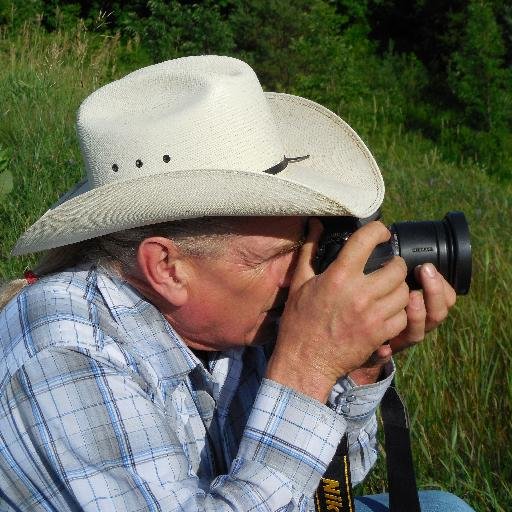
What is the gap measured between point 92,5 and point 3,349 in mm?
10971

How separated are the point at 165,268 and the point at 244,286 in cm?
14

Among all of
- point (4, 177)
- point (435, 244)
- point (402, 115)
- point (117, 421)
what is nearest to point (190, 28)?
point (402, 115)

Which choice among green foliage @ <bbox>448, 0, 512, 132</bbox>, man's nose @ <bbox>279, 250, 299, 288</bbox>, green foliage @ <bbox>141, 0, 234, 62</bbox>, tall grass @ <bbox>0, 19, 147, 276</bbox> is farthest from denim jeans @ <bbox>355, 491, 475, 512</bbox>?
green foliage @ <bbox>448, 0, 512, 132</bbox>

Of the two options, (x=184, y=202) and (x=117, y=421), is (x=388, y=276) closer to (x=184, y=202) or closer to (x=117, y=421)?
(x=184, y=202)

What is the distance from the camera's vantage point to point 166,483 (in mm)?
1310

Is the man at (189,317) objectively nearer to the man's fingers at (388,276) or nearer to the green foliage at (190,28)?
the man's fingers at (388,276)

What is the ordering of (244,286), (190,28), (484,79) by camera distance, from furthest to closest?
(190,28), (484,79), (244,286)

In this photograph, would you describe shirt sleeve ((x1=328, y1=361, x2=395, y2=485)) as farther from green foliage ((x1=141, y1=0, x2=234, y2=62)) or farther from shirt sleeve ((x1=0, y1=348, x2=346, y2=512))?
green foliage ((x1=141, y1=0, x2=234, y2=62))

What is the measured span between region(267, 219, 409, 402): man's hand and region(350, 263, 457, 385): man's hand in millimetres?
144

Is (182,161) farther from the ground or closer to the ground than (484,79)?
farther from the ground

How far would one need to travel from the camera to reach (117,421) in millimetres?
1312

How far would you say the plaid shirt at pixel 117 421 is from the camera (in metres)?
1.29

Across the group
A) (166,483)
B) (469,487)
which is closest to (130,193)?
(166,483)

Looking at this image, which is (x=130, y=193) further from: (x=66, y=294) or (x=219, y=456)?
(x=219, y=456)
